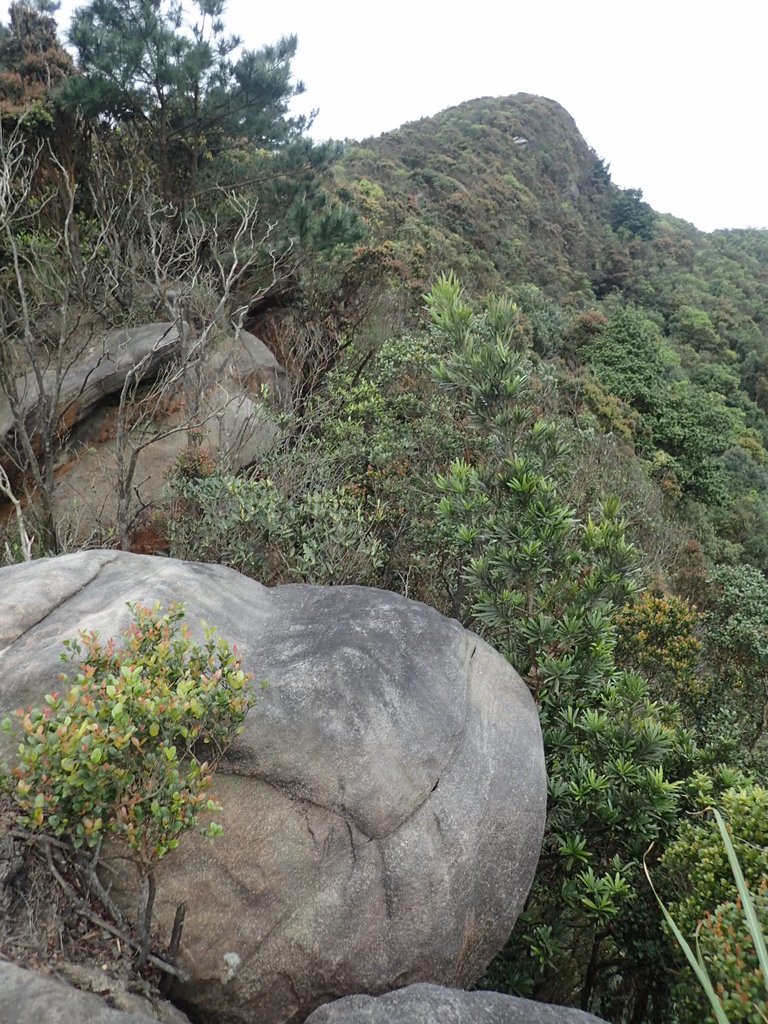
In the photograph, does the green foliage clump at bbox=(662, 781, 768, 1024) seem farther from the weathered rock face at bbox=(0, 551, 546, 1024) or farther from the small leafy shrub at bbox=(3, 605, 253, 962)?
the small leafy shrub at bbox=(3, 605, 253, 962)

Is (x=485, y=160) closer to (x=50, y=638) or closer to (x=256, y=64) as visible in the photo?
(x=256, y=64)

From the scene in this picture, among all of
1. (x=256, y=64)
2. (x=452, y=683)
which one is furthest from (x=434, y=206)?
(x=452, y=683)

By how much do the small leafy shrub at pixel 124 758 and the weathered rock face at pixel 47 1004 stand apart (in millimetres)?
433

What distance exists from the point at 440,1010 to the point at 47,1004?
5.37 feet

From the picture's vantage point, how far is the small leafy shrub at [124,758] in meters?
2.87

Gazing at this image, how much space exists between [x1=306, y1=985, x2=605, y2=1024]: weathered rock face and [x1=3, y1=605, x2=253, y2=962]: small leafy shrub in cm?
101

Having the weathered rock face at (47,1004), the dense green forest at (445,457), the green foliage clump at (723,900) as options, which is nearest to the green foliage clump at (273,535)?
the dense green forest at (445,457)

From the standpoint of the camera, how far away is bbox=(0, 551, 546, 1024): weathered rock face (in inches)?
142

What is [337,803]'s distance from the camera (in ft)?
12.8

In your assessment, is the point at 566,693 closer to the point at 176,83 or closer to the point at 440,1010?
the point at 440,1010

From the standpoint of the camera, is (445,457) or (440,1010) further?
(445,457)

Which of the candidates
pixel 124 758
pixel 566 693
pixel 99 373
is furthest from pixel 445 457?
pixel 124 758

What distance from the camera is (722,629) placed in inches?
325

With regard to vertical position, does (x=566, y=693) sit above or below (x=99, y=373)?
below
